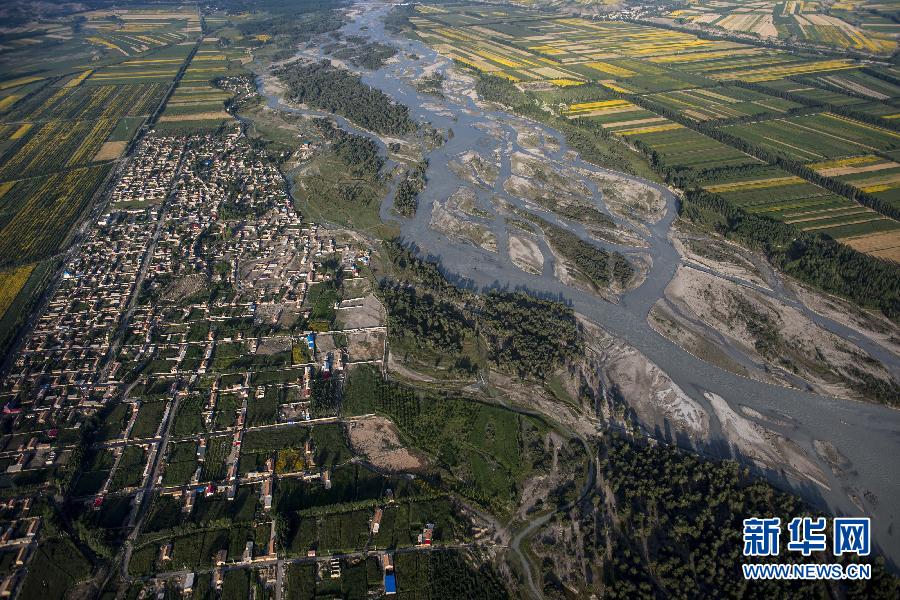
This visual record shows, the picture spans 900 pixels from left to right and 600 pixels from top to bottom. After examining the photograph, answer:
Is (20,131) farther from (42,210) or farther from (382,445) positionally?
(382,445)

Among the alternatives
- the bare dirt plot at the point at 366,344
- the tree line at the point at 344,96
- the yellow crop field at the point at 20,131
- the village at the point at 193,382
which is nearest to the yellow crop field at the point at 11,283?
the village at the point at 193,382

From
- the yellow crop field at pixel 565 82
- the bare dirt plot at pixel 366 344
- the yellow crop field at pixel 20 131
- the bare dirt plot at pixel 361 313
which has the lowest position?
the bare dirt plot at pixel 366 344

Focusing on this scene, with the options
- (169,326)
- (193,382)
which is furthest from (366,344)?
(169,326)

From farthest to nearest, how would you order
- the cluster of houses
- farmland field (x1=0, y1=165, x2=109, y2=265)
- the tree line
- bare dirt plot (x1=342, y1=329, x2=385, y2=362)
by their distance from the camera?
the tree line < farmland field (x1=0, y1=165, x2=109, y2=265) < bare dirt plot (x1=342, y1=329, x2=385, y2=362) < the cluster of houses

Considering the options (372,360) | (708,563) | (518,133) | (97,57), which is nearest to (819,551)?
(708,563)

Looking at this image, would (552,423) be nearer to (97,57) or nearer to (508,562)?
(508,562)

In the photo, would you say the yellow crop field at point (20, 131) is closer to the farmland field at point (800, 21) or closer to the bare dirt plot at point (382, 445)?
the bare dirt plot at point (382, 445)

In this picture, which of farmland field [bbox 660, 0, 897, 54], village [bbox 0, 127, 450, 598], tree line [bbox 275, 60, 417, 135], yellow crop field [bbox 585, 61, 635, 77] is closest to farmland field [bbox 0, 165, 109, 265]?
village [bbox 0, 127, 450, 598]

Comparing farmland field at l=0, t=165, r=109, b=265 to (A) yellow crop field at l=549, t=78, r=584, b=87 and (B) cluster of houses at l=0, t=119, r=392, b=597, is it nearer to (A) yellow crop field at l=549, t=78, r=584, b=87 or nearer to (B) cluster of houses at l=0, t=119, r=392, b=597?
(B) cluster of houses at l=0, t=119, r=392, b=597
